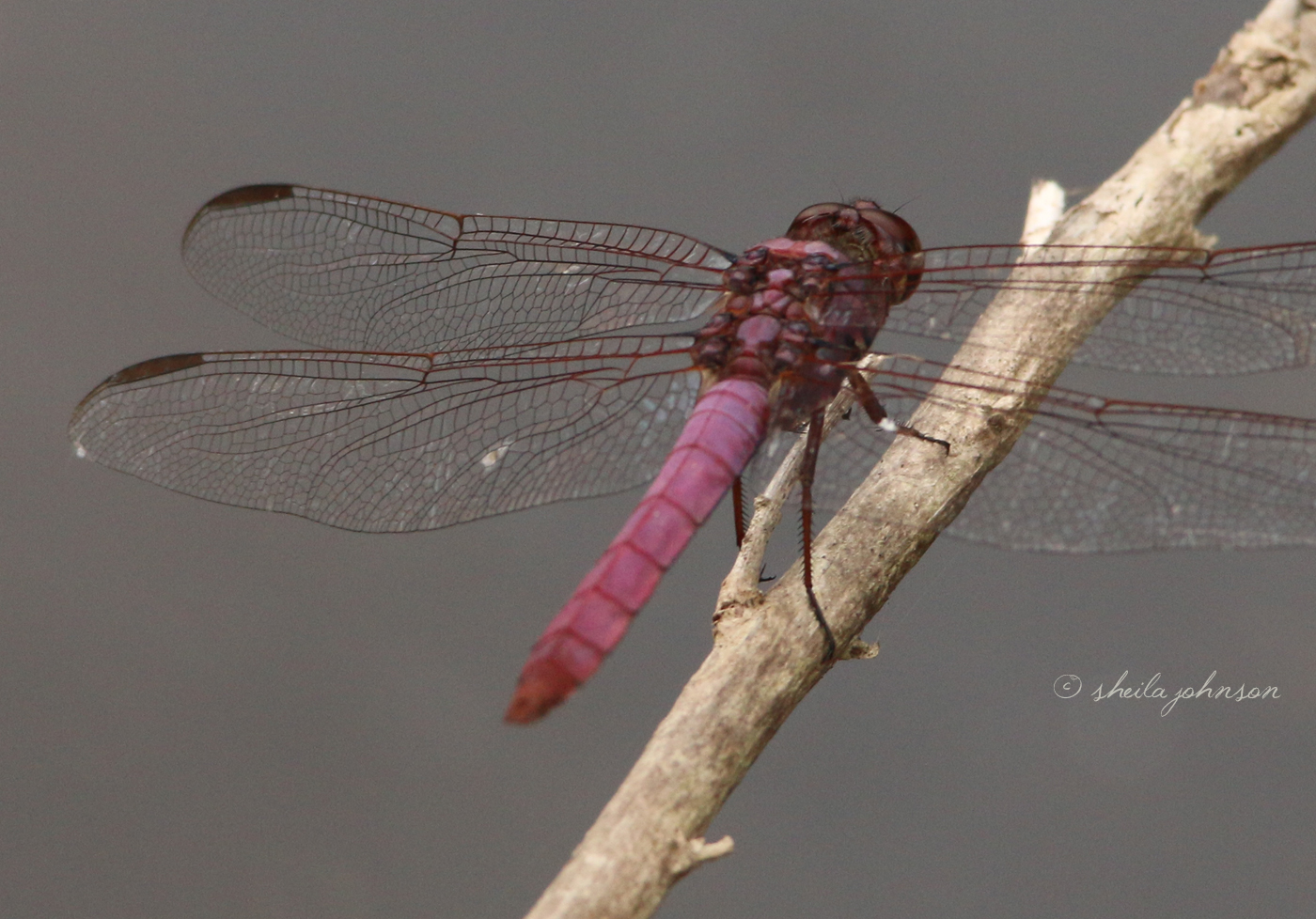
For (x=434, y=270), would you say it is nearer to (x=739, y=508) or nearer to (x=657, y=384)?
(x=657, y=384)

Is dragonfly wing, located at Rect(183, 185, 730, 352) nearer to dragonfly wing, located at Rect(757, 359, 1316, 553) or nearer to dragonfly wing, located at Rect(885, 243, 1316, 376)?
dragonfly wing, located at Rect(885, 243, 1316, 376)

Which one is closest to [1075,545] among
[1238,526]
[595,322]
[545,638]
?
[1238,526]

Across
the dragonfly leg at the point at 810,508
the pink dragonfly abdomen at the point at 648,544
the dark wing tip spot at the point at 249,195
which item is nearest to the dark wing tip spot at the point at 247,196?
the dark wing tip spot at the point at 249,195

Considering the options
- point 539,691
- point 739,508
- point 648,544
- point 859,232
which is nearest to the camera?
point 539,691

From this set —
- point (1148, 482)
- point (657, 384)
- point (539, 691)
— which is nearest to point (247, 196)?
point (657, 384)

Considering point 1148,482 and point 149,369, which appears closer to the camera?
point 1148,482

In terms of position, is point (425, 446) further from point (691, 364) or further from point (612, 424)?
point (691, 364)

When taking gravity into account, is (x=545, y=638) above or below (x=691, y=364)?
below
